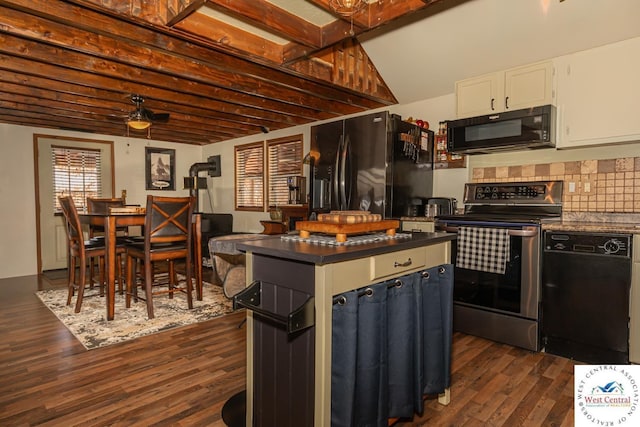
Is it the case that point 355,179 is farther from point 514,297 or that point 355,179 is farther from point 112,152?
point 112,152

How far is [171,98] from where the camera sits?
4203mm

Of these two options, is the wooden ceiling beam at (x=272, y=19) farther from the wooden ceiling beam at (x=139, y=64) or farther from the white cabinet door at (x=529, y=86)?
the white cabinet door at (x=529, y=86)

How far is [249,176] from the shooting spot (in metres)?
6.69

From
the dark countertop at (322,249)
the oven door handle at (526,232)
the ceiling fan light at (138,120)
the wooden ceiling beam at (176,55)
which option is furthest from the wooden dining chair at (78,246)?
the oven door handle at (526,232)

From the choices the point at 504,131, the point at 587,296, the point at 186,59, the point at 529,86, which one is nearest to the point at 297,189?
the point at 186,59

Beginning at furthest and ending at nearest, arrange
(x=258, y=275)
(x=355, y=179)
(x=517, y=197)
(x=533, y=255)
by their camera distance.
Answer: (x=355, y=179) → (x=517, y=197) → (x=533, y=255) → (x=258, y=275)

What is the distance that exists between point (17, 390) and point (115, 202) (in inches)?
122

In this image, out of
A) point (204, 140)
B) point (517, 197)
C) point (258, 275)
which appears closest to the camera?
point (258, 275)

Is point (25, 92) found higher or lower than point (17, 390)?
higher

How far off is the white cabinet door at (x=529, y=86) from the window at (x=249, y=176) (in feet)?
13.8

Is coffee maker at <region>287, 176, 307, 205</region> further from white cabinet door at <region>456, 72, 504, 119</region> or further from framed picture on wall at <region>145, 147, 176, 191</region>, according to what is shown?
framed picture on wall at <region>145, 147, 176, 191</region>

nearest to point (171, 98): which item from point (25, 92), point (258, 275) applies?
point (25, 92)

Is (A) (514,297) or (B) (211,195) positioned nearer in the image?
(A) (514,297)

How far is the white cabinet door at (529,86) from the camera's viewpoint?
9.71 ft
